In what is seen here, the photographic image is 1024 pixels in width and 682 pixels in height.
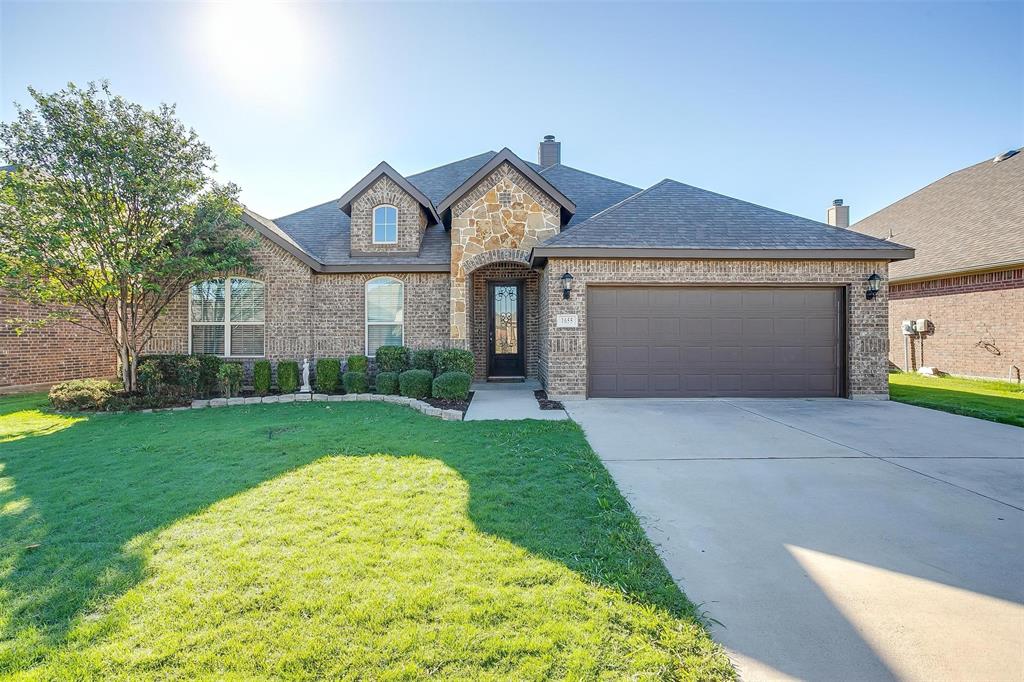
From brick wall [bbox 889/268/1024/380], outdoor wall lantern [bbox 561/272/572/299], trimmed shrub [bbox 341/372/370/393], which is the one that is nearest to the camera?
outdoor wall lantern [bbox 561/272/572/299]

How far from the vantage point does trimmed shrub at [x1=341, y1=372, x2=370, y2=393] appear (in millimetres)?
9383

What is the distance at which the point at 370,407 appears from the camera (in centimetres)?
818

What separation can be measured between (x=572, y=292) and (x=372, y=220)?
227 inches

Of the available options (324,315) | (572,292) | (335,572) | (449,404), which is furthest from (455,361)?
(335,572)

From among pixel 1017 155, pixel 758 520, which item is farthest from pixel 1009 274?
pixel 758 520

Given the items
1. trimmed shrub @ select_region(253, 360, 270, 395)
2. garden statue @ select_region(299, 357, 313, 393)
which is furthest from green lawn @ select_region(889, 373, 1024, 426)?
trimmed shrub @ select_region(253, 360, 270, 395)

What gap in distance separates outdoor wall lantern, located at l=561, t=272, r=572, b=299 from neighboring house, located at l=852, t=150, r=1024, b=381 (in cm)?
1165

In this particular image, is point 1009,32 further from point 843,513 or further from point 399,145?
point 399,145

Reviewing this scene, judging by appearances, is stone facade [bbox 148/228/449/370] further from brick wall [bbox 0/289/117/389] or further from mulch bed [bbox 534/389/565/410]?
mulch bed [bbox 534/389/565/410]

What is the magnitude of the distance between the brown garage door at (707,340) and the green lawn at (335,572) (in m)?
4.46

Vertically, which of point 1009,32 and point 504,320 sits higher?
point 1009,32

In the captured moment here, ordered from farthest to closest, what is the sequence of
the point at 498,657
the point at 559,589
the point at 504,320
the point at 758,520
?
the point at 504,320, the point at 758,520, the point at 559,589, the point at 498,657

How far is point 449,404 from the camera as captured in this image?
8.24 metres

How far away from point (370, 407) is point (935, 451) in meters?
8.46
